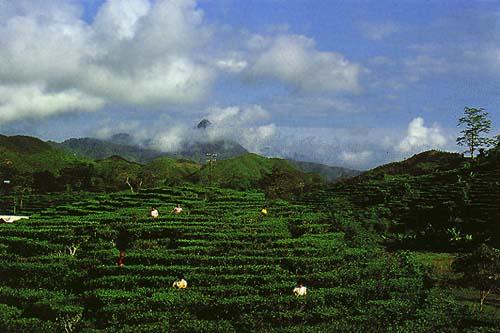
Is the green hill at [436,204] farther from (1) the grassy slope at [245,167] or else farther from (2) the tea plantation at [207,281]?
(1) the grassy slope at [245,167]

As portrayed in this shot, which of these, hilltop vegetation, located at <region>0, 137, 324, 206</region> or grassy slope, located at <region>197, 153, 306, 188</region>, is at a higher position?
grassy slope, located at <region>197, 153, 306, 188</region>

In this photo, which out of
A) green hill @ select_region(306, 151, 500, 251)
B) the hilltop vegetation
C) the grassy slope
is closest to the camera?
green hill @ select_region(306, 151, 500, 251)

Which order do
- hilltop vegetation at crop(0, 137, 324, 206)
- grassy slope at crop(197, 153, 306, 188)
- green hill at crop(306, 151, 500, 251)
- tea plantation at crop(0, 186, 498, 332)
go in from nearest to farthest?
tea plantation at crop(0, 186, 498, 332) → green hill at crop(306, 151, 500, 251) → hilltop vegetation at crop(0, 137, 324, 206) → grassy slope at crop(197, 153, 306, 188)

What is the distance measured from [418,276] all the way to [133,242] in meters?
16.1

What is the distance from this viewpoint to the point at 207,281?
70.8ft

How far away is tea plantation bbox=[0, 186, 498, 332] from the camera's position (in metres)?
18.8

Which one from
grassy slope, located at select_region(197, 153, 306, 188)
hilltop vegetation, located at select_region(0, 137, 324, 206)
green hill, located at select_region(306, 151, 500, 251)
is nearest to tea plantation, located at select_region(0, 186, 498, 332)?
green hill, located at select_region(306, 151, 500, 251)

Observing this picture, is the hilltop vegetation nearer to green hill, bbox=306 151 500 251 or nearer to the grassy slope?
the grassy slope

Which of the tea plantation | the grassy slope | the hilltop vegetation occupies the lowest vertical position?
the tea plantation

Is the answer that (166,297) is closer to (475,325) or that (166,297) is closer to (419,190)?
(475,325)

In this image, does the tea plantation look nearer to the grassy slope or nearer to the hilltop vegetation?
the hilltop vegetation

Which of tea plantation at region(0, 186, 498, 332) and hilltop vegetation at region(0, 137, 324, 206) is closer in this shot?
tea plantation at region(0, 186, 498, 332)

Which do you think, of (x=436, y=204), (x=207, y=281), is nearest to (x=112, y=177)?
(x=436, y=204)

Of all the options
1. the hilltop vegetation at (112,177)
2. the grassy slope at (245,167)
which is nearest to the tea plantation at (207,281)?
the hilltop vegetation at (112,177)
